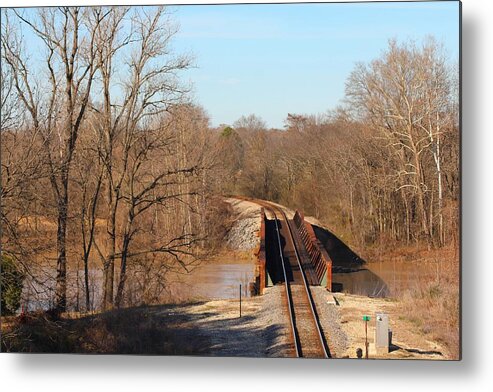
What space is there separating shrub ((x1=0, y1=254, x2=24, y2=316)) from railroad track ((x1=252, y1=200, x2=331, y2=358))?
9.92ft

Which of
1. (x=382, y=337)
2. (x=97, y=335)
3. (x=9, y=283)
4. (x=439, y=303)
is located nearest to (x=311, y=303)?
(x=382, y=337)

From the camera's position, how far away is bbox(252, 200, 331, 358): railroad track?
9.74 m

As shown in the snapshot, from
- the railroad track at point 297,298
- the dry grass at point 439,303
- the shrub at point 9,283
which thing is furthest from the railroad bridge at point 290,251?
the shrub at point 9,283

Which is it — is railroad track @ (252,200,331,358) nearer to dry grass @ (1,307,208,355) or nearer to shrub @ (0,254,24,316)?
dry grass @ (1,307,208,355)

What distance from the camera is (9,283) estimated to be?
10219 mm

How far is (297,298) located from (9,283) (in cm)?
348

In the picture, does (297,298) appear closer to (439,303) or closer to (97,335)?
(439,303)

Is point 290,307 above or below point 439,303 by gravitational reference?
below

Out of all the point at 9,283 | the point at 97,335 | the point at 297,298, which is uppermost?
the point at 9,283

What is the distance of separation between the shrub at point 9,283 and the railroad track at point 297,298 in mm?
3025

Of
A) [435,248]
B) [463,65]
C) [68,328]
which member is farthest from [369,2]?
[68,328]

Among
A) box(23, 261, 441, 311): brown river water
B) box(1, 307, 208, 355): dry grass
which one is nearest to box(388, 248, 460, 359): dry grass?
box(23, 261, 441, 311): brown river water

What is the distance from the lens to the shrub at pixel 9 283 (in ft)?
33.4

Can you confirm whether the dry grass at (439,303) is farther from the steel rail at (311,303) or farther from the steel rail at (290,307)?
the steel rail at (290,307)
